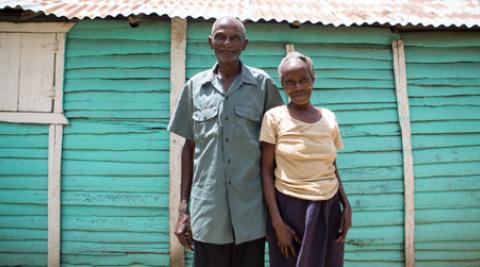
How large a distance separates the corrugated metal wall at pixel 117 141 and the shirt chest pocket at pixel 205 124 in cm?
174

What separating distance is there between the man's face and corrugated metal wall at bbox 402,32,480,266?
2.51 m

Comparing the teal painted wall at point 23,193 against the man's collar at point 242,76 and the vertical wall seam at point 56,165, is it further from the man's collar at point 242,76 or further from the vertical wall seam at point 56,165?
the man's collar at point 242,76

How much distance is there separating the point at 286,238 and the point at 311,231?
0.40ft

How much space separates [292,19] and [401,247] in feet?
7.75

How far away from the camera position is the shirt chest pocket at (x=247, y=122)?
2.06 metres

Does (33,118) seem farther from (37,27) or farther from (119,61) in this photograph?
(119,61)

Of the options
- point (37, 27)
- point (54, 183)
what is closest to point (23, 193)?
point (54, 183)

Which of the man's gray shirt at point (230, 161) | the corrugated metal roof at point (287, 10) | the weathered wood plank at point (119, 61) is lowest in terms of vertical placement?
the man's gray shirt at point (230, 161)

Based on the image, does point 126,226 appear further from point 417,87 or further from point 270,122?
point 417,87

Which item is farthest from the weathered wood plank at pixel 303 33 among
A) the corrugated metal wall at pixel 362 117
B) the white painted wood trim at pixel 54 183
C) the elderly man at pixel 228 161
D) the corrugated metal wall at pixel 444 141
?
the elderly man at pixel 228 161

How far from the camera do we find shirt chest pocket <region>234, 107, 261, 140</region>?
2.06 metres

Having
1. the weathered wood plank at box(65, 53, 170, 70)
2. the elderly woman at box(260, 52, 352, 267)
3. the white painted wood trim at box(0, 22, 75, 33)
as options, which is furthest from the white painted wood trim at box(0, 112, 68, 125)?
the elderly woman at box(260, 52, 352, 267)

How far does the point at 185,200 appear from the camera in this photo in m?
2.19

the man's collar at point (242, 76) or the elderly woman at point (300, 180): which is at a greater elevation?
the man's collar at point (242, 76)
